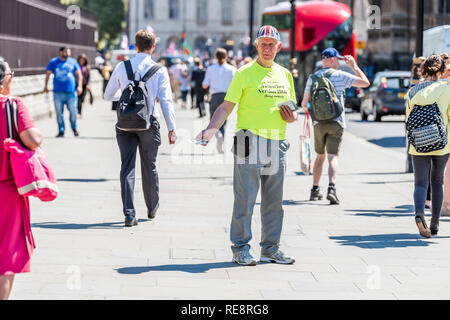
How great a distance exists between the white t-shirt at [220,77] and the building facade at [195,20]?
301 feet

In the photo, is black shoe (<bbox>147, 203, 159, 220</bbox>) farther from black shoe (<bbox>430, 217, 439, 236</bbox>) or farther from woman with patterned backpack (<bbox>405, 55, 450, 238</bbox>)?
black shoe (<bbox>430, 217, 439, 236</bbox>)

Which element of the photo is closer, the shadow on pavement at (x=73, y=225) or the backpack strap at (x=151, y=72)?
the shadow on pavement at (x=73, y=225)

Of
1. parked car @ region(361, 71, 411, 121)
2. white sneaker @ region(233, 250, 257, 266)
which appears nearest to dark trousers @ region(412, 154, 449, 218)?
white sneaker @ region(233, 250, 257, 266)

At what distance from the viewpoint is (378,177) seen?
14.0 metres

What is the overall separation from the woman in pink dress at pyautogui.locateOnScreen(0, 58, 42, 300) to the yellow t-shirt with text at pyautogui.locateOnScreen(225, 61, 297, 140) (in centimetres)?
243

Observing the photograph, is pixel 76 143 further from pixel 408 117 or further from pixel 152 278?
pixel 152 278

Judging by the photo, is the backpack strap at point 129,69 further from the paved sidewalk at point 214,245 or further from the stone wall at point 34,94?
the stone wall at point 34,94

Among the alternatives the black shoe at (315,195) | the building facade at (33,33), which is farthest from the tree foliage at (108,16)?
the black shoe at (315,195)

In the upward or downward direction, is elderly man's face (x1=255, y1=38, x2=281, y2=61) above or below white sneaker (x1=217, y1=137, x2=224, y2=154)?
above

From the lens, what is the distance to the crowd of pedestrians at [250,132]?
5.33 meters

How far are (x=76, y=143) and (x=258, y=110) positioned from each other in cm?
1124

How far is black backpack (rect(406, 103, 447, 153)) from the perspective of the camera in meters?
8.74

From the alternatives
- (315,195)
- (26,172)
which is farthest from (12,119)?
(315,195)
